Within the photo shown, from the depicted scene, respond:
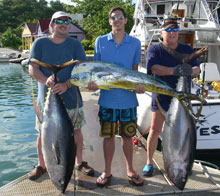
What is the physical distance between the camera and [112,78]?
211 cm

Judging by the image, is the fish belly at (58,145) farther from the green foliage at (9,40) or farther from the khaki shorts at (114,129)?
the green foliage at (9,40)

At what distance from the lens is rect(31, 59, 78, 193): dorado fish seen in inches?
75.2

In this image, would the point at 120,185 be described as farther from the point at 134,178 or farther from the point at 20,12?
the point at 20,12

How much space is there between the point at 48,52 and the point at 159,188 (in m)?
1.77

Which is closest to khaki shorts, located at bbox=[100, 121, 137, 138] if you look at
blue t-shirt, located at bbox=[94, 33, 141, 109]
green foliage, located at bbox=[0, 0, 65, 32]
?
blue t-shirt, located at bbox=[94, 33, 141, 109]

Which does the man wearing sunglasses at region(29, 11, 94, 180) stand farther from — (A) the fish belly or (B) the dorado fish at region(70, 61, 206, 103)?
(A) the fish belly

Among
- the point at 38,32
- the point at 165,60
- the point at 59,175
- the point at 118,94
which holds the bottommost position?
the point at 59,175

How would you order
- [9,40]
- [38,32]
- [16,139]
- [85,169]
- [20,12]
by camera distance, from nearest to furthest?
1. [85,169]
2. [16,139]
3. [38,32]
4. [9,40]
5. [20,12]

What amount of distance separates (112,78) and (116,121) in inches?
20.6

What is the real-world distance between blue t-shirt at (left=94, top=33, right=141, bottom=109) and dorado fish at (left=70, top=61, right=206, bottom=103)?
25 cm

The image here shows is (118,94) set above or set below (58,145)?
above

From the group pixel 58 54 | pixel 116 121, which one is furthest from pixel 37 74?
pixel 116 121

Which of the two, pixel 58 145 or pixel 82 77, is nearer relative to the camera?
pixel 58 145

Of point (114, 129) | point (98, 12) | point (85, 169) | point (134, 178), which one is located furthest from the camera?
point (98, 12)
